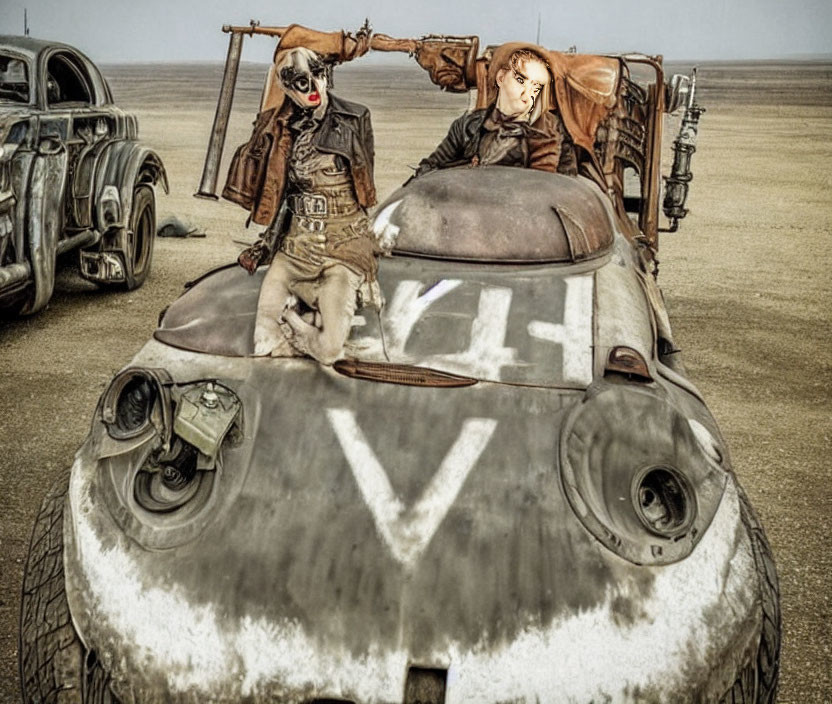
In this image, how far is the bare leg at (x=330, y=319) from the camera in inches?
128

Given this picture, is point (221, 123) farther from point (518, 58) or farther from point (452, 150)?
point (518, 58)

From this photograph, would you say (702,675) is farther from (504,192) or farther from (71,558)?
(504,192)

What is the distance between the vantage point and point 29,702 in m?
2.95

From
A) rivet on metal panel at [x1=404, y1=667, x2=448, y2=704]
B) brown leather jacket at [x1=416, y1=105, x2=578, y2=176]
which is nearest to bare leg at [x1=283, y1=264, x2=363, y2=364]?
rivet on metal panel at [x1=404, y1=667, x2=448, y2=704]

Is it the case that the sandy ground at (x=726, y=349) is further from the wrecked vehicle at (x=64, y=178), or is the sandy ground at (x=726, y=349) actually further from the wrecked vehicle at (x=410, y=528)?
the wrecked vehicle at (x=410, y=528)

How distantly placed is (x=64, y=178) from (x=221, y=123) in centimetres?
378

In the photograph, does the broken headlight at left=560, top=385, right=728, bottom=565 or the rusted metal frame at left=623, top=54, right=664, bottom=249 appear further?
the rusted metal frame at left=623, top=54, right=664, bottom=249

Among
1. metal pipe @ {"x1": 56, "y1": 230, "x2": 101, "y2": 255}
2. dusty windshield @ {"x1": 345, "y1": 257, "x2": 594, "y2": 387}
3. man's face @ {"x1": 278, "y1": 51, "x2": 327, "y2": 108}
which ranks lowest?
metal pipe @ {"x1": 56, "y1": 230, "x2": 101, "y2": 255}

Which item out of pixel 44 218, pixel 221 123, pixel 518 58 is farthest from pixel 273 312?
pixel 44 218

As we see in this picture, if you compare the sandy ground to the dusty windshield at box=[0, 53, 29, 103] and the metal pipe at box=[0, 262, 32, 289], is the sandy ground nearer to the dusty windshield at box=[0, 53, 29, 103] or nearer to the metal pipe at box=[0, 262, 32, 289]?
the metal pipe at box=[0, 262, 32, 289]

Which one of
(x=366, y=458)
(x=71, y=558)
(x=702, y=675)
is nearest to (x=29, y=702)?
(x=71, y=558)

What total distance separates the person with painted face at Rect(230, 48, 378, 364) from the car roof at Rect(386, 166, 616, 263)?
266 millimetres

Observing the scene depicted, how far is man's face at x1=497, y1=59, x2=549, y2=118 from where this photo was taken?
5.18m

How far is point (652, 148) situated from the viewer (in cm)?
642
